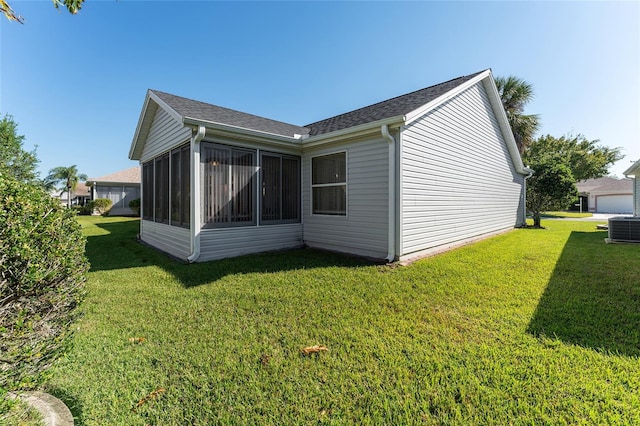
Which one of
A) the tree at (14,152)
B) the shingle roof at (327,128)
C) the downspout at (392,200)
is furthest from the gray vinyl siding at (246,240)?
the tree at (14,152)

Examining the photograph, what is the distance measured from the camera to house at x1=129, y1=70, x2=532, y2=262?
243 inches

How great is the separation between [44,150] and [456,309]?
28850 mm

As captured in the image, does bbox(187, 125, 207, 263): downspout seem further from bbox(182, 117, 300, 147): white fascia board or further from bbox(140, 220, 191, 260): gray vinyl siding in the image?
bbox(140, 220, 191, 260): gray vinyl siding

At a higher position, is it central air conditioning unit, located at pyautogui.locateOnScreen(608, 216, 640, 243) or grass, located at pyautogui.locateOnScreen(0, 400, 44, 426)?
central air conditioning unit, located at pyautogui.locateOnScreen(608, 216, 640, 243)

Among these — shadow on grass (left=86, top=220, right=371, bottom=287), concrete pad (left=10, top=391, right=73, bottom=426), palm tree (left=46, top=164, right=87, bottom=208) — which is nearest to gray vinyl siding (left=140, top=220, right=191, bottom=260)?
shadow on grass (left=86, top=220, right=371, bottom=287)

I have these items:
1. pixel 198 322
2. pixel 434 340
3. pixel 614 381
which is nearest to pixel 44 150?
pixel 198 322

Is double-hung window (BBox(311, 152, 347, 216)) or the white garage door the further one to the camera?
the white garage door

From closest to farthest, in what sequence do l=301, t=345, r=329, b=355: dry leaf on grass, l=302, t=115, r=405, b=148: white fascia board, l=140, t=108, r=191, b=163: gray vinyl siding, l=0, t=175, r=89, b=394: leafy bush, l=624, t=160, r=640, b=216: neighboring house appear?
l=0, t=175, r=89, b=394: leafy bush, l=301, t=345, r=329, b=355: dry leaf on grass, l=302, t=115, r=405, b=148: white fascia board, l=140, t=108, r=191, b=163: gray vinyl siding, l=624, t=160, r=640, b=216: neighboring house

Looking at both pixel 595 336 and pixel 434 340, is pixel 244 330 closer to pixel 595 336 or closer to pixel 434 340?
pixel 434 340

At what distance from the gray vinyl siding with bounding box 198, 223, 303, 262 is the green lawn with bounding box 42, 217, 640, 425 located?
120cm

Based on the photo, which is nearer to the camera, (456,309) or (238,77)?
(456,309)

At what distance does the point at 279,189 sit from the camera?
7598 millimetres

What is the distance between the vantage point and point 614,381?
86.0 inches

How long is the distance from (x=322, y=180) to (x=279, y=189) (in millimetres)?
1251
